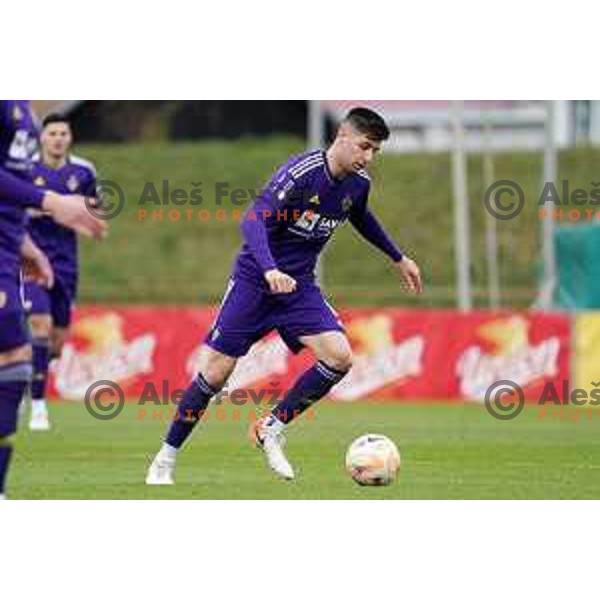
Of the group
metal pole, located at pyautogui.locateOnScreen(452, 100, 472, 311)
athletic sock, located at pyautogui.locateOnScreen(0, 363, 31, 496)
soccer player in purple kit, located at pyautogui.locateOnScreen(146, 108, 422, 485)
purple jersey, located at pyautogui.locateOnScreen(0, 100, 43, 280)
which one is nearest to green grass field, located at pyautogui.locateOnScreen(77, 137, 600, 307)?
metal pole, located at pyautogui.locateOnScreen(452, 100, 472, 311)

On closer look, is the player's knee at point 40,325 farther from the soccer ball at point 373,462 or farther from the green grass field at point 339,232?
the green grass field at point 339,232

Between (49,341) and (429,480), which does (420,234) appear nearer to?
(49,341)

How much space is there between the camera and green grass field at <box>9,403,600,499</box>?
11461 millimetres

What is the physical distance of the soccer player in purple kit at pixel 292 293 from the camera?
1177cm

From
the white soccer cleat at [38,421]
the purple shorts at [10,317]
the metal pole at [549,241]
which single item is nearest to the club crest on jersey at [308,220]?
the purple shorts at [10,317]

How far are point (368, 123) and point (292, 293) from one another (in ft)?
4.22

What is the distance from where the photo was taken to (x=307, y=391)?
40.1ft

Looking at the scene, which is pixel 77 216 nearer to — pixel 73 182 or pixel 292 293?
pixel 292 293

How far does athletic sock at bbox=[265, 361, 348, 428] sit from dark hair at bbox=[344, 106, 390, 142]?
1.58 m

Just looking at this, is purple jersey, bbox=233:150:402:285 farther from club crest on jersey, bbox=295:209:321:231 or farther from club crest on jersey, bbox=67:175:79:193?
club crest on jersey, bbox=67:175:79:193

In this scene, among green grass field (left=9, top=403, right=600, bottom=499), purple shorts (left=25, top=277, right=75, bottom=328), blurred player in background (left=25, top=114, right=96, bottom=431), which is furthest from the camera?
purple shorts (left=25, top=277, right=75, bottom=328)

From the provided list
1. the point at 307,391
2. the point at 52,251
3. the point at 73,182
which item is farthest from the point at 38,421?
the point at 307,391

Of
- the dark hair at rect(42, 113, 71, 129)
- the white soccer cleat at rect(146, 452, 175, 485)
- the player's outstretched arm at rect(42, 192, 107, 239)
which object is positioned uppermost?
the player's outstretched arm at rect(42, 192, 107, 239)

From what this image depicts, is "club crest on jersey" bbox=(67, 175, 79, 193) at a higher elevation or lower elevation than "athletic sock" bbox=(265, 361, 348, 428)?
higher
